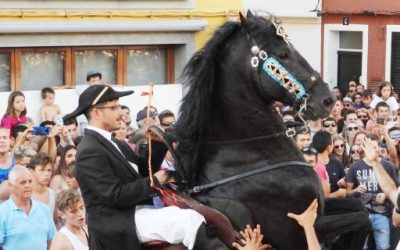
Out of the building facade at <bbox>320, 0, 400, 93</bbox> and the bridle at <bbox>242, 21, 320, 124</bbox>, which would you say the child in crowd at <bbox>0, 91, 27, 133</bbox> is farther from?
the building facade at <bbox>320, 0, 400, 93</bbox>

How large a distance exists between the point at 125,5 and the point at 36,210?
1130cm

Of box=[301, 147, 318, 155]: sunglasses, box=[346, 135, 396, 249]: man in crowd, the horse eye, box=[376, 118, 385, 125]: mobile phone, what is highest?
the horse eye

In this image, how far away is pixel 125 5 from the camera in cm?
2053

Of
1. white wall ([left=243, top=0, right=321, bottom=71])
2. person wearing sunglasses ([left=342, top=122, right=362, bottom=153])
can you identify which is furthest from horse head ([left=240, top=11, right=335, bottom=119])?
white wall ([left=243, top=0, right=321, bottom=71])

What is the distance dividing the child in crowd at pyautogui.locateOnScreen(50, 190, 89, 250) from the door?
18.8 metres

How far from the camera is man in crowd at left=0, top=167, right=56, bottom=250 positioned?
31.0ft

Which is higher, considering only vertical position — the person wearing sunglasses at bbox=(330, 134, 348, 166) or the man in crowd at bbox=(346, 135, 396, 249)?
the person wearing sunglasses at bbox=(330, 134, 348, 166)

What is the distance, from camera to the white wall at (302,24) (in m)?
25.8

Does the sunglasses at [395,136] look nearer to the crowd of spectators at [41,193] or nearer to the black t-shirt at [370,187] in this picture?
the black t-shirt at [370,187]

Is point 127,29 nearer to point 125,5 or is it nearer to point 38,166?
point 125,5

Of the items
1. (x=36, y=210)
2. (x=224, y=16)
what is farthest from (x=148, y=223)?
(x=224, y=16)

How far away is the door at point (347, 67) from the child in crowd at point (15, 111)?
47.6 ft

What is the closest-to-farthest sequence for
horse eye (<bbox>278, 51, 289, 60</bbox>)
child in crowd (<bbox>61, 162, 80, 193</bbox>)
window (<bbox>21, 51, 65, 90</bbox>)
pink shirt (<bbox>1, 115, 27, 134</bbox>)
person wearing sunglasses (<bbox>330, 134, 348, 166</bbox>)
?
horse eye (<bbox>278, 51, 289, 60</bbox>), child in crowd (<bbox>61, 162, 80, 193</bbox>), person wearing sunglasses (<bbox>330, 134, 348, 166</bbox>), pink shirt (<bbox>1, 115, 27, 134</bbox>), window (<bbox>21, 51, 65, 90</bbox>)

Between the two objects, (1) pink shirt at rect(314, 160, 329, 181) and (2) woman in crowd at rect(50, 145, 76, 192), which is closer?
(2) woman in crowd at rect(50, 145, 76, 192)
